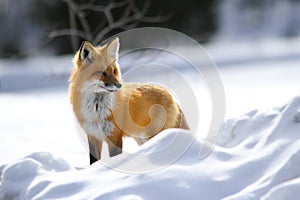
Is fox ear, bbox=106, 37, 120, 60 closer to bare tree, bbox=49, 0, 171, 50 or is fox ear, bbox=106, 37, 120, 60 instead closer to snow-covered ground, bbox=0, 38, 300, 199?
snow-covered ground, bbox=0, 38, 300, 199

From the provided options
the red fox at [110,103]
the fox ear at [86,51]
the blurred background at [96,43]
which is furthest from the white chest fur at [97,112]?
the blurred background at [96,43]

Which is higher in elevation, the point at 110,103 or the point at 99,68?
the point at 99,68

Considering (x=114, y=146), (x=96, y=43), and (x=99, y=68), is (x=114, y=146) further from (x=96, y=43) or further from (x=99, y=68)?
(x=96, y=43)

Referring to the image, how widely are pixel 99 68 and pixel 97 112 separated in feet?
1.12

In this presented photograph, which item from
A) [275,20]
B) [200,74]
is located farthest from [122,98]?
[275,20]

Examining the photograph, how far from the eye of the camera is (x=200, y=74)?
11891mm

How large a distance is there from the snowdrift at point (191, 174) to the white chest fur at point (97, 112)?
0.32 metres

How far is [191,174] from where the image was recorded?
335 cm

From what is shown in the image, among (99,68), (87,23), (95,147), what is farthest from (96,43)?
(99,68)

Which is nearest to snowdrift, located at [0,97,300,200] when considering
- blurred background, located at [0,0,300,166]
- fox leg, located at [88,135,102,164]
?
fox leg, located at [88,135,102,164]

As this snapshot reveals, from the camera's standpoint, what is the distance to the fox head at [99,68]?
12.7 ft

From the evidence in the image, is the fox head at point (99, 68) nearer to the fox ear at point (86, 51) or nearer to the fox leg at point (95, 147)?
the fox ear at point (86, 51)

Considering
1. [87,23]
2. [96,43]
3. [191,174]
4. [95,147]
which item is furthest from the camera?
[87,23]

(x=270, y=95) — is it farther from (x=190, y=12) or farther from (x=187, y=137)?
(x=190, y=12)
